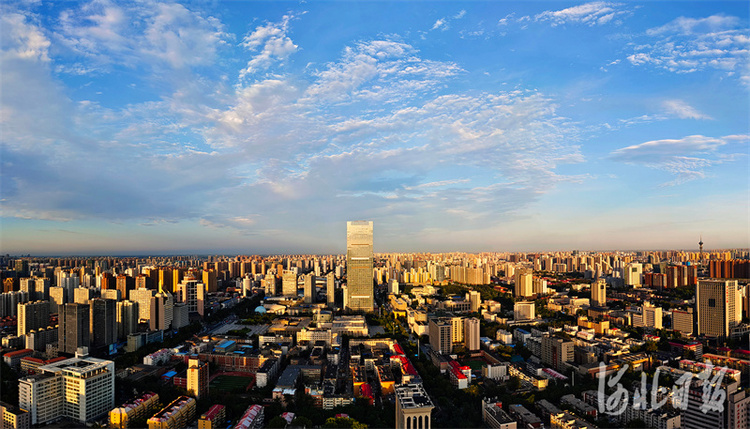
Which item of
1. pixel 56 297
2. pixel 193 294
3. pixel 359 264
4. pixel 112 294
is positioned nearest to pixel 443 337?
pixel 359 264

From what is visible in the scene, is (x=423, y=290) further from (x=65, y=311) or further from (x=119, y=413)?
(x=119, y=413)

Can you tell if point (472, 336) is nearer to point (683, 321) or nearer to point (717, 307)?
point (683, 321)

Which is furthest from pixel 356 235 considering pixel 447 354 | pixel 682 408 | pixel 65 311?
pixel 682 408

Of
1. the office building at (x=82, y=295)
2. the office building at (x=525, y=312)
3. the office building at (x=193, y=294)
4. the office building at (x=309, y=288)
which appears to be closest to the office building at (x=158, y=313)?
the office building at (x=193, y=294)

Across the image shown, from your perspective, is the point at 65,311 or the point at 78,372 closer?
the point at 78,372

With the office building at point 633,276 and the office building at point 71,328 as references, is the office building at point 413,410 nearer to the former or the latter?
the office building at point 71,328

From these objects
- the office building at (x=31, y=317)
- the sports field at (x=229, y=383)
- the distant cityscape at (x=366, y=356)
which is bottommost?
the sports field at (x=229, y=383)
